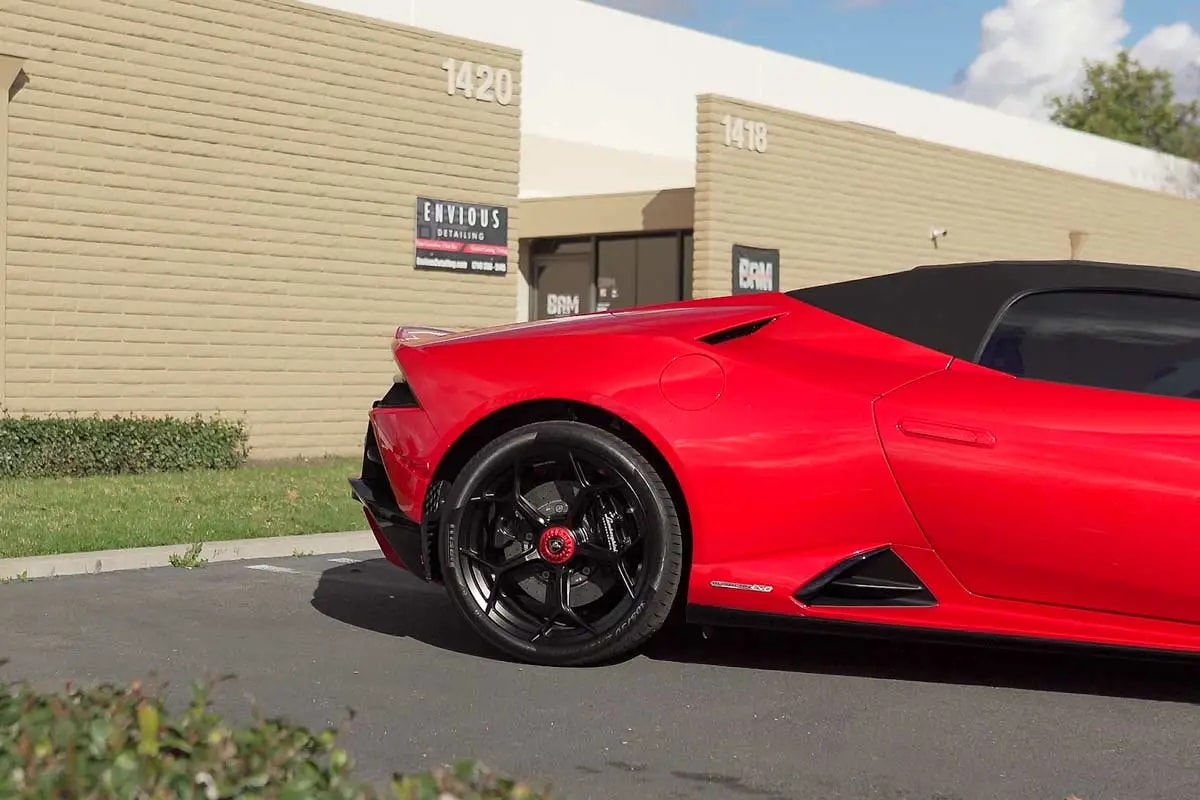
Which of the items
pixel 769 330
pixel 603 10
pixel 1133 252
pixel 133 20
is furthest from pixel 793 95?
pixel 769 330

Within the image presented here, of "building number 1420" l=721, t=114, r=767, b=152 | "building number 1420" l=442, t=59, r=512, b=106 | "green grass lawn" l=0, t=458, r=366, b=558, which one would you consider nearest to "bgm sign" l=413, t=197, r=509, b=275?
"building number 1420" l=442, t=59, r=512, b=106

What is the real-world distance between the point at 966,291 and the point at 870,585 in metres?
1.05

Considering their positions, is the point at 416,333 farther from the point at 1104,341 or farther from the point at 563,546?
the point at 1104,341

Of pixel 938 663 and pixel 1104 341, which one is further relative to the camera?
pixel 938 663

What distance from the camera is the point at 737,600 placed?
17.3 feet

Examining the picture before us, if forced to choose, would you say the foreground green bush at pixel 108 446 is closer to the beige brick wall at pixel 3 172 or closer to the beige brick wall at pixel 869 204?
the beige brick wall at pixel 3 172

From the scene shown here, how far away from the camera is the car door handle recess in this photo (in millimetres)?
5031

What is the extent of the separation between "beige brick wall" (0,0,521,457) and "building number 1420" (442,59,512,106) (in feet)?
0.30

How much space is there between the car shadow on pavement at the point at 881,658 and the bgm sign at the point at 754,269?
15.4m

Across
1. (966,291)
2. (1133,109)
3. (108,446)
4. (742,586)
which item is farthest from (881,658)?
(1133,109)

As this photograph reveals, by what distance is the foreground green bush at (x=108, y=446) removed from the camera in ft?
43.0

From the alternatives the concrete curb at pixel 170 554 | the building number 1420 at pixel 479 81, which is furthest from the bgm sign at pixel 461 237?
the concrete curb at pixel 170 554

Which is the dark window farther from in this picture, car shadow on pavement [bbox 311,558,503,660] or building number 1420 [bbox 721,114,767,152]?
car shadow on pavement [bbox 311,558,503,660]

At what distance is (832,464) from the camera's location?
17.0 ft
